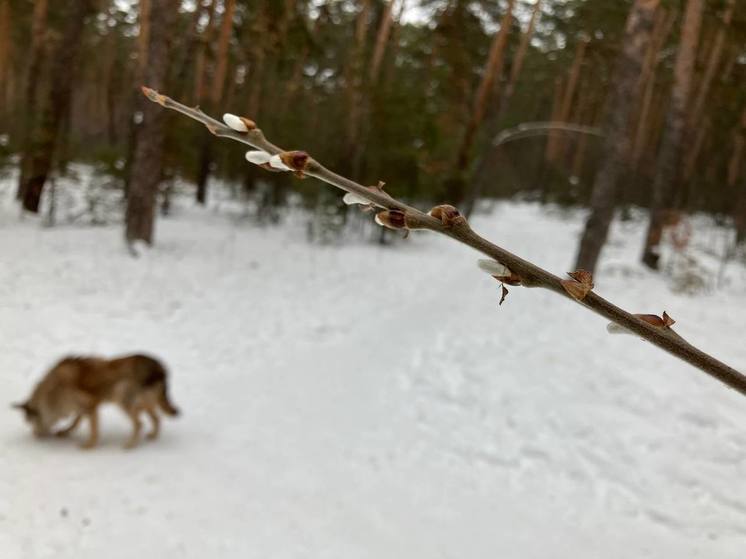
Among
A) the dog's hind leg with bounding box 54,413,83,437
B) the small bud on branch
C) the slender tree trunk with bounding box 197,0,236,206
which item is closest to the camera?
the small bud on branch

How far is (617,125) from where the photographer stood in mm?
9211

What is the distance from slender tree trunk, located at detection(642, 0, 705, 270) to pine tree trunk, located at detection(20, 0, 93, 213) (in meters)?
11.5

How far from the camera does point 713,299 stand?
9.70 metres

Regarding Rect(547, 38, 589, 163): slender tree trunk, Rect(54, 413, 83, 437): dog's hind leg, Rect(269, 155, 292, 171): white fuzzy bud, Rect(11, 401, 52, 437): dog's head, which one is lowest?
Rect(54, 413, 83, 437): dog's hind leg

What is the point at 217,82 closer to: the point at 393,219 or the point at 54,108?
the point at 54,108

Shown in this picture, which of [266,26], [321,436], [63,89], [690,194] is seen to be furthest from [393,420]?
[690,194]

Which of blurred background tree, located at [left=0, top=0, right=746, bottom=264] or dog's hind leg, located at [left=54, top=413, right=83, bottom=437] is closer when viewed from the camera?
dog's hind leg, located at [left=54, top=413, right=83, bottom=437]

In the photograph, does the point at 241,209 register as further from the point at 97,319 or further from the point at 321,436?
the point at 321,436

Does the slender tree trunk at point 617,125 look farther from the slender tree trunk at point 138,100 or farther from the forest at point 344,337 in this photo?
the slender tree trunk at point 138,100

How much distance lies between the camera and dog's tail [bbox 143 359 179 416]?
14.4 feet

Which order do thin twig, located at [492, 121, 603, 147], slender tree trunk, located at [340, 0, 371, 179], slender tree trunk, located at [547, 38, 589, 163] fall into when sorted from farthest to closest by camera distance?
slender tree trunk, located at [547, 38, 589, 163]
slender tree trunk, located at [340, 0, 371, 179]
thin twig, located at [492, 121, 603, 147]

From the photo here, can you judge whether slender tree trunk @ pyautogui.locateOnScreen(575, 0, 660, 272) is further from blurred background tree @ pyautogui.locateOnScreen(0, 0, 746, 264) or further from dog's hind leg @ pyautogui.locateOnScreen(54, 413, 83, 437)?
dog's hind leg @ pyautogui.locateOnScreen(54, 413, 83, 437)

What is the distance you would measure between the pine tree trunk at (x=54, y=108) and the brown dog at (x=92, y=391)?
835 centimetres

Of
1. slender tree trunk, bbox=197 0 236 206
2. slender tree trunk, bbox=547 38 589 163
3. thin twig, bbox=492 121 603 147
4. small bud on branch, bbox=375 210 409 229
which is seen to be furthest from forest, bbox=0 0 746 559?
slender tree trunk, bbox=547 38 589 163
